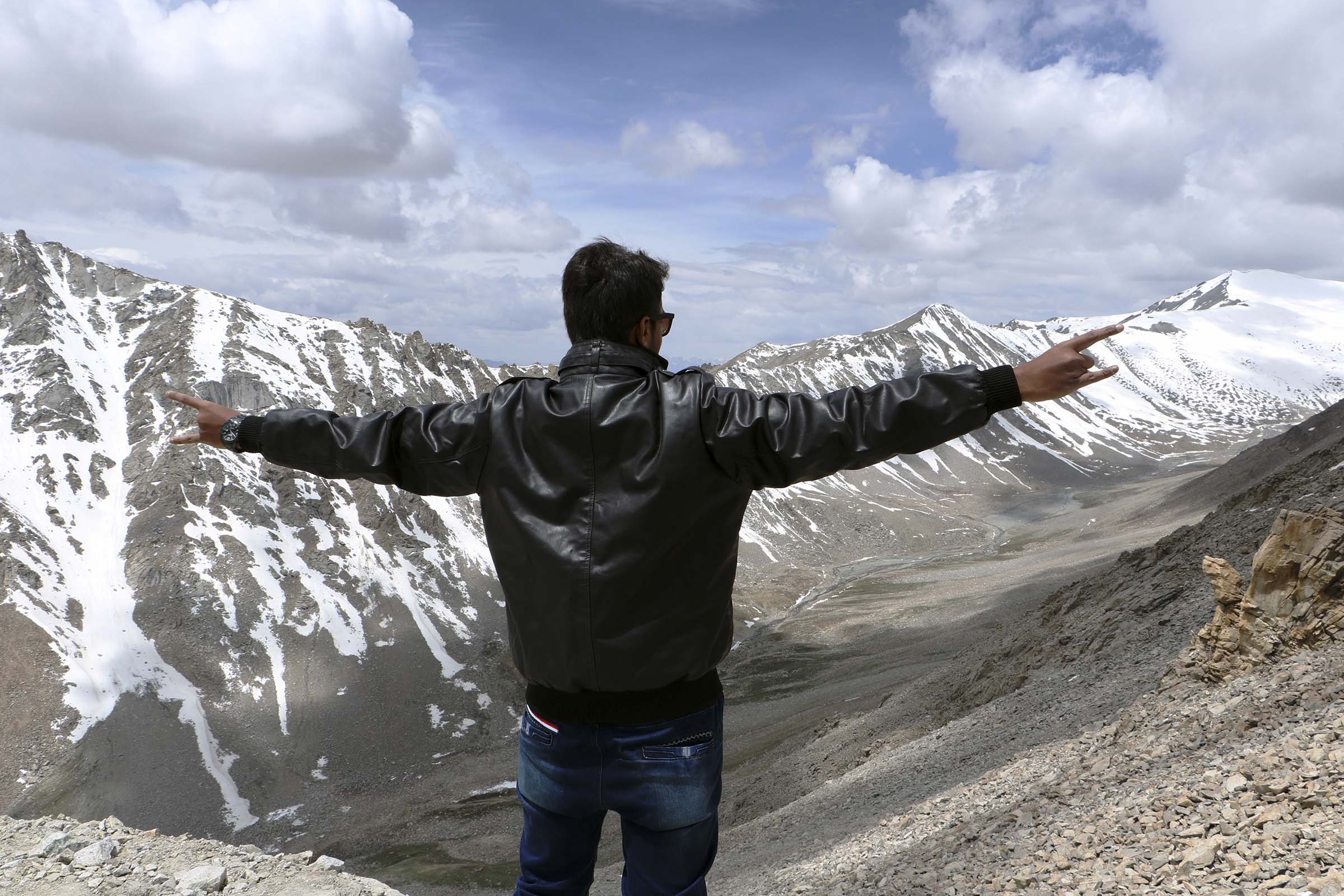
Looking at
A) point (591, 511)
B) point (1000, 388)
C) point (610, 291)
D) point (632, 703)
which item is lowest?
point (632, 703)

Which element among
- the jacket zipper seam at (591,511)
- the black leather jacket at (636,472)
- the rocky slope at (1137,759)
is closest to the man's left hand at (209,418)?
the black leather jacket at (636,472)

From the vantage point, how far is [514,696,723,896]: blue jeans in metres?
3.83

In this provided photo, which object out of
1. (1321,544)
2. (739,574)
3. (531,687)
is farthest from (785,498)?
(531,687)

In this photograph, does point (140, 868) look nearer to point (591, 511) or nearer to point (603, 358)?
point (591, 511)

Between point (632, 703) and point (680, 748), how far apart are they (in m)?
0.30

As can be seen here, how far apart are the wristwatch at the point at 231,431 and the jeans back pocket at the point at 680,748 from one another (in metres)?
2.48

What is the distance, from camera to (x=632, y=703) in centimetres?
380

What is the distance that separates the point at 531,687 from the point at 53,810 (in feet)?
212

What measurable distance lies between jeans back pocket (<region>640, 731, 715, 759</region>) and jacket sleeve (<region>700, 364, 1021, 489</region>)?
124 centimetres

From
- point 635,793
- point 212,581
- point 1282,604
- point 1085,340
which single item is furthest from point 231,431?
point 212,581

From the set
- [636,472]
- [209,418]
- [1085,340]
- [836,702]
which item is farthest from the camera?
[836,702]

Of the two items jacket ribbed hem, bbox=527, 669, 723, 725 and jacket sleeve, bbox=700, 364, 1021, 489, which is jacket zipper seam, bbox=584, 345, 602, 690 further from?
jacket sleeve, bbox=700, 364, 1021, 489

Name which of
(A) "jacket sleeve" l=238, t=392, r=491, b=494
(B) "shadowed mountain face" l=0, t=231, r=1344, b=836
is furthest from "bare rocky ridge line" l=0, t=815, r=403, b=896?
(B) "shadowed mountain face" l=0, t=231, r=1344, b=836

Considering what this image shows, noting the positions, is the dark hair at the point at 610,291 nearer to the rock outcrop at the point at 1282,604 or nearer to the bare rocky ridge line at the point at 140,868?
the bare rocky ridge line at the point at 140,868
